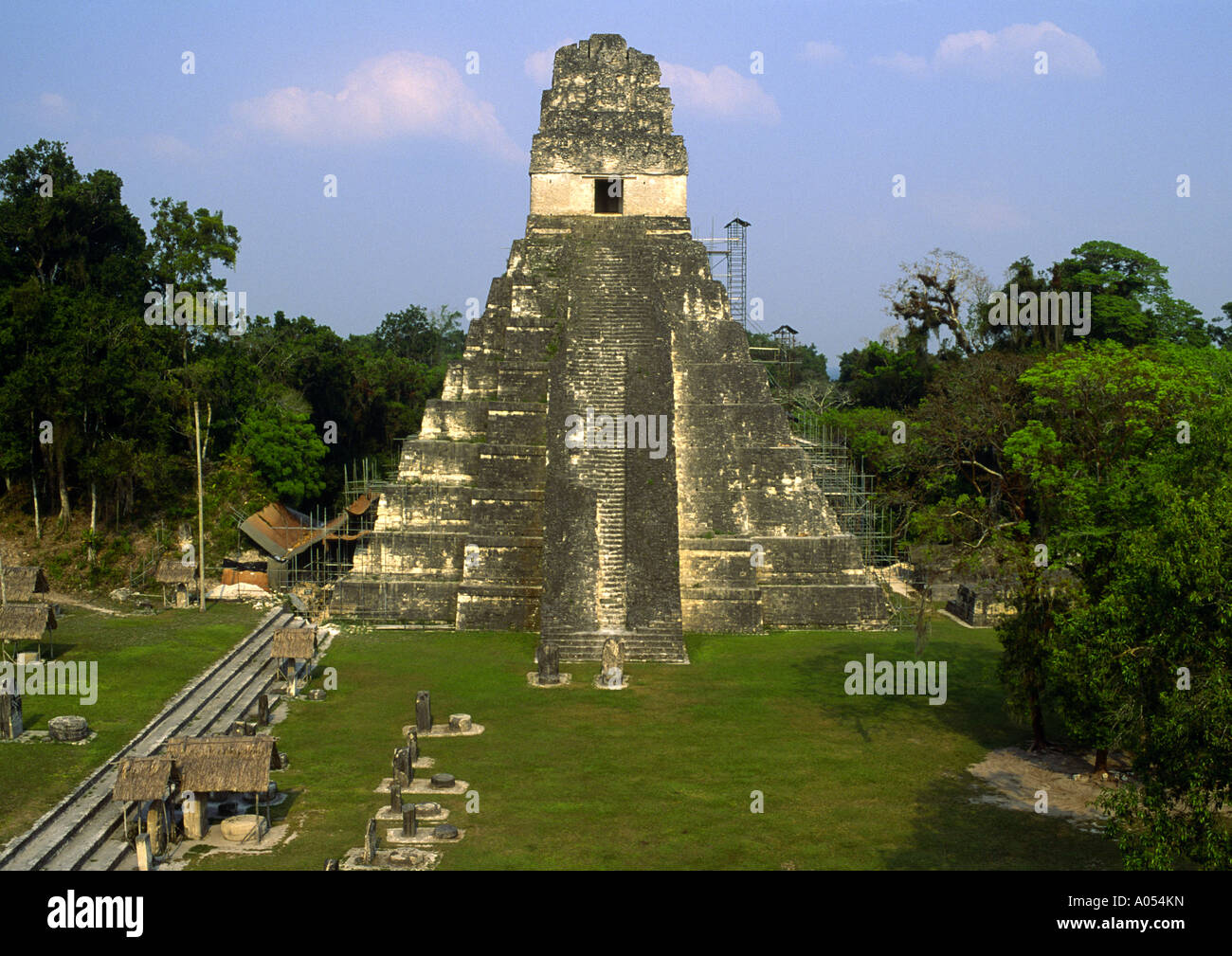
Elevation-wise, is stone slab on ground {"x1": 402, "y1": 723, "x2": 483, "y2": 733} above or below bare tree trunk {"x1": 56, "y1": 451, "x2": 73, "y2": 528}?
below

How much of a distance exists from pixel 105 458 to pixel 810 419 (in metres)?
19.2

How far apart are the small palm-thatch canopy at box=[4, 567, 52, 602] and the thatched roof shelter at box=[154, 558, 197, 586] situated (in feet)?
11.2

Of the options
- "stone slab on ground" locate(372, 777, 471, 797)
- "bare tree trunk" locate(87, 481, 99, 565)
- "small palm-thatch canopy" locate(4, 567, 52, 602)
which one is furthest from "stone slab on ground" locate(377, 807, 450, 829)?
"bare tree trunk" locate(87, 481, 99, 565)

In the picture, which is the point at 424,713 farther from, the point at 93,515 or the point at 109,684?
the point at 93,515

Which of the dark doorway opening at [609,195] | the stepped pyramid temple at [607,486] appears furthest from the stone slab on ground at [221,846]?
the dark doorway opening at [609,195]

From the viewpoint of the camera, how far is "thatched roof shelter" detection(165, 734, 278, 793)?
12.3 metres

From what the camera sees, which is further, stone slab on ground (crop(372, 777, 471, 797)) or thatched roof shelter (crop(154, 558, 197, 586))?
thatched roof shelter (crop(154, 558, 197, 586))

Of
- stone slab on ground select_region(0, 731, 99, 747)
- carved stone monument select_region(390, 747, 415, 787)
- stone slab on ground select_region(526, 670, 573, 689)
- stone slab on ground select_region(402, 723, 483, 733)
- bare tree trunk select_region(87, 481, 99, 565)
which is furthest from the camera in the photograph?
bare tree trunk select_region(87, 481, 99, 565)

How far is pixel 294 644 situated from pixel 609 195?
55.7 ft

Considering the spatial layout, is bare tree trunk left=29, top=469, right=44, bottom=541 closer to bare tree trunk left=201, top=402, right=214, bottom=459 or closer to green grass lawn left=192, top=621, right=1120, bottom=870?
bare tree trunk left=201, top=402, right=214, bottom=459

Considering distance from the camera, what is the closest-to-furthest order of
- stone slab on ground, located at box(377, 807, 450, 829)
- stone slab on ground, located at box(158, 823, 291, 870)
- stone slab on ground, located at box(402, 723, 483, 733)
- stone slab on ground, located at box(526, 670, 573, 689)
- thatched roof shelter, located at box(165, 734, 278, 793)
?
1. stone slab on ground, located at box(158, 823, 291, 870)
2. thatched roof shelter, located at box(165, 734, 278, 793)
3. stone slab on ground, located at box(377, 807, 450, 829)
4. stone slab on ground, located at box(402, 723, 483, 733)
5. stone slab on ground, located at box(526, 670, 573, 689)

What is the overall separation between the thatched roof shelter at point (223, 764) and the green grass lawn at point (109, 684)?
1.69 metres

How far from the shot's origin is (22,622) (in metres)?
18.2

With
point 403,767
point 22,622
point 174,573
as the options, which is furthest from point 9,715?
point 174,573
